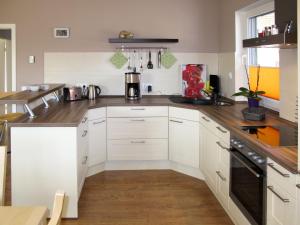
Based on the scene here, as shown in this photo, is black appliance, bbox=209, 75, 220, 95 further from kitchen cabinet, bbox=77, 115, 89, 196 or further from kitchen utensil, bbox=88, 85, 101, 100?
kitchen cabinet, bbox=77, 115, 89, 196

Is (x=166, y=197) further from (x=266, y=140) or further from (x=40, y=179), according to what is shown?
(x=266, y=140)

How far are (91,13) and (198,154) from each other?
7.72 ft

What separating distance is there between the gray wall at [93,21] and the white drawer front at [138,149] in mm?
1365

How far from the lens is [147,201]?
3.61 metres

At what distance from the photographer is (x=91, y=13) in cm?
510

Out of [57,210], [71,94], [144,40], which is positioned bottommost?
[57,210]

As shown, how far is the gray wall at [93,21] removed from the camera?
5.08 m

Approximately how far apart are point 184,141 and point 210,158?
718 millimetres

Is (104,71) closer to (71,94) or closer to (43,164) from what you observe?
(71,94)

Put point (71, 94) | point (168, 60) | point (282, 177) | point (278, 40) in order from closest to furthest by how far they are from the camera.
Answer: point (282, 177) < point (278, 40) < point (71, 94) < point (168, 60)

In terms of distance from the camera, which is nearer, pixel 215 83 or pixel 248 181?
pixel 248 181

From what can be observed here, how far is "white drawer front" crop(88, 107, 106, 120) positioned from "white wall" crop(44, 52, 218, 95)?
29.6 inches

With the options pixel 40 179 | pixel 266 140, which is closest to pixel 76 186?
pixel 40 179

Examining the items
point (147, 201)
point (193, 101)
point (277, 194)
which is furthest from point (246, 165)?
point (193, 101)
